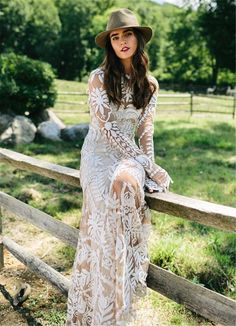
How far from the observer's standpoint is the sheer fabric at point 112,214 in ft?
8.12

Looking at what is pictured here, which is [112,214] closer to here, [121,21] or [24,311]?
[121,21]

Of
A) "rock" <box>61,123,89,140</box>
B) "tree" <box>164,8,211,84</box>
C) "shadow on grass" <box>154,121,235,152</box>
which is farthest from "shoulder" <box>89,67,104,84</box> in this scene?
"tree" <box>164,8,211,84</box>

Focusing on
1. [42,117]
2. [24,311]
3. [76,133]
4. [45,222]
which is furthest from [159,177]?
[42,117]

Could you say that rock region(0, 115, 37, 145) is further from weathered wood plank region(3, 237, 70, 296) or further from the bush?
weathered wood plank region(3, 237, 70, 296)

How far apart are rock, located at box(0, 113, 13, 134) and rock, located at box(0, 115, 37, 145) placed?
0.40 ft

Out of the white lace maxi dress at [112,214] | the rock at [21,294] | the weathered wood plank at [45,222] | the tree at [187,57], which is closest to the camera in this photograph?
the white lace maxi dress at [112,214]

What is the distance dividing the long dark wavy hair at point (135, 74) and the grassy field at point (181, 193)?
181 centimetres

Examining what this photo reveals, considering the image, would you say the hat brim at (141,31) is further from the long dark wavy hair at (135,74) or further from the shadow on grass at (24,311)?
the shadow on grass at (24,311)

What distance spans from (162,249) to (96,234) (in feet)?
5.66

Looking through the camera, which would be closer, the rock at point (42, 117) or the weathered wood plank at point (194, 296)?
the weathered wood plank at point (194, 296)

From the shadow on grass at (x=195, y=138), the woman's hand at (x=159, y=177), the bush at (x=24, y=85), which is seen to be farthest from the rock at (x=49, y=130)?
the woman's hand at (x=159, y=177)

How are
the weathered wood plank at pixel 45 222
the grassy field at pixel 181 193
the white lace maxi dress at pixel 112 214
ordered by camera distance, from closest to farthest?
A: 1. the white lace maxi dress at pixel 112 214
2. the weathered wood plank at pixel 45 222
3. the grassy field at pixel 181 193

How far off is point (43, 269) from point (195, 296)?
161 cm

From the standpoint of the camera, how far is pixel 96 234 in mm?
2652
